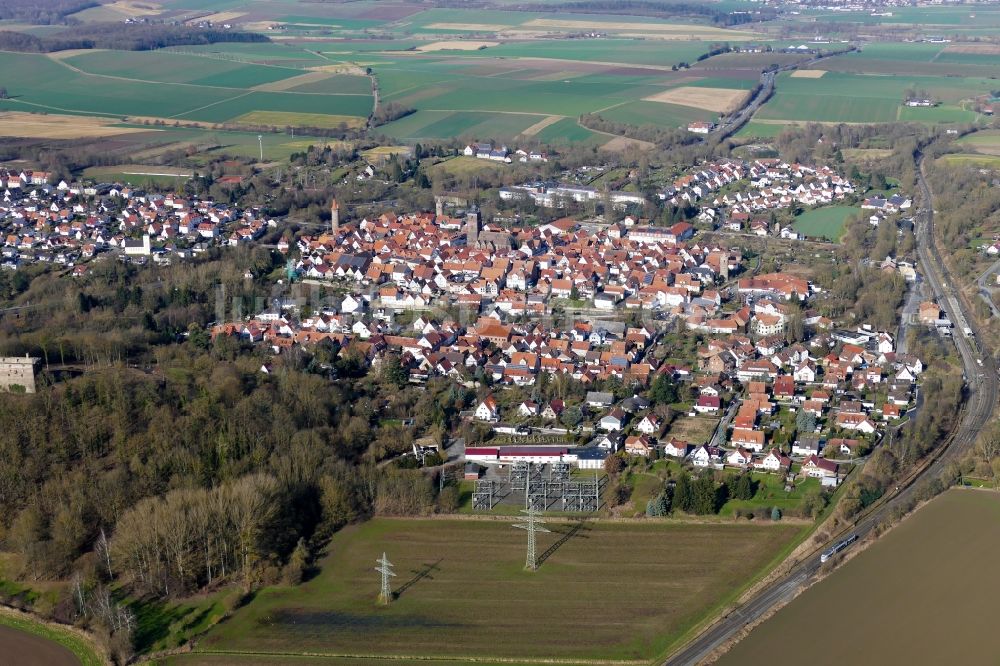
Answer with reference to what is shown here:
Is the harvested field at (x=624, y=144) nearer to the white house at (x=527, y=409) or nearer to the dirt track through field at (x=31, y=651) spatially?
the white house at (x=527, y=409)

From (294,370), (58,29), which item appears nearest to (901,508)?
(294,370)

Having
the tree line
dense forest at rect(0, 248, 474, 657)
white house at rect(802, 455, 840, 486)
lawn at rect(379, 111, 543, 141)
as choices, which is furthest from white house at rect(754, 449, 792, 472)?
the tree line

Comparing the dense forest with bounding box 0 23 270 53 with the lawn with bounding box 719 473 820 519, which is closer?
the lawn with bounding box 719 473 820 519

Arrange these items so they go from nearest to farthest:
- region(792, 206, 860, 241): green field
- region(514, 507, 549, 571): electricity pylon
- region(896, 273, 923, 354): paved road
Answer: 1. region(514, 507, 549, 571): electricity pylon
2. region(896, 273, 923, 354): paved road
3. region(792, 206, 860, 241): green field

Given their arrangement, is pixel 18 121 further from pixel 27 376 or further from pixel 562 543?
pixel 562 543

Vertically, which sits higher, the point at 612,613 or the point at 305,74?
the point at 305,74

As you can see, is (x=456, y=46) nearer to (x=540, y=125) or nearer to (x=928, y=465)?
(x=540, y=125)

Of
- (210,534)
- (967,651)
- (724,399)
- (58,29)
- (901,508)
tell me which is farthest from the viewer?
(58,29)

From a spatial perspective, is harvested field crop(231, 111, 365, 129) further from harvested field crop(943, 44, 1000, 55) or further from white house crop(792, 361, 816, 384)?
harvested field crop(943, 44, 1000, 55)
